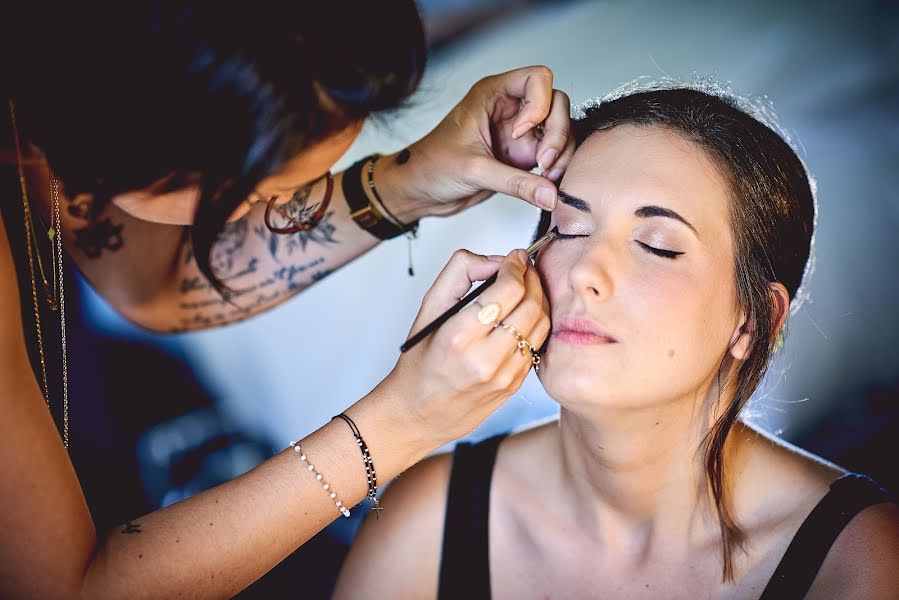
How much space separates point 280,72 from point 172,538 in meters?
0.79

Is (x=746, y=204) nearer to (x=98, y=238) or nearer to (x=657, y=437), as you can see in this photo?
(x=657, y=437)

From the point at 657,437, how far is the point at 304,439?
0.80m

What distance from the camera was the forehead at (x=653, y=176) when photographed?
1.59m

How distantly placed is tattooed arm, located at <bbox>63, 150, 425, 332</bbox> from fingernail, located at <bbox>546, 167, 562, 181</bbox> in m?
0.37

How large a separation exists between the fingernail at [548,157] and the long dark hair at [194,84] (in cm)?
58

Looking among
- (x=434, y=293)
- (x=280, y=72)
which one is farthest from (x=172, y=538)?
(x=280, y=72)

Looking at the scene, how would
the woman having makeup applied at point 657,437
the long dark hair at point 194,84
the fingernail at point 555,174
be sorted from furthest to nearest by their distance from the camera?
the fingernail at point 555,174 → the woman having makeup applied at point 657,437 → the long dark hair at point 194,84

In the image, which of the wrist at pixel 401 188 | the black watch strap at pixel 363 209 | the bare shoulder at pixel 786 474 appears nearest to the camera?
the bare shoulder at pixel 786 474

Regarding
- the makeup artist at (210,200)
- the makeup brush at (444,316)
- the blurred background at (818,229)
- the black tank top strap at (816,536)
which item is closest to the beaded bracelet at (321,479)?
the makeup artist at (210,200)

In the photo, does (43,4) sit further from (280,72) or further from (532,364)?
(532,364)

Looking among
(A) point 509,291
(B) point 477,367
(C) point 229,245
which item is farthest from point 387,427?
(C) point 229,245

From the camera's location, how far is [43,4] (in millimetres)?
1109

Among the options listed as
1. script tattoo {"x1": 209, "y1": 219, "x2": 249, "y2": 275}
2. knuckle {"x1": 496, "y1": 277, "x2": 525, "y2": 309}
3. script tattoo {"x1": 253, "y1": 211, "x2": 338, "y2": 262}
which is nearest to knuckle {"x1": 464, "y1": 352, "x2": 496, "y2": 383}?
knuckle {"x1": 496, "y1": 277, "x2": 525, "y2": 309}

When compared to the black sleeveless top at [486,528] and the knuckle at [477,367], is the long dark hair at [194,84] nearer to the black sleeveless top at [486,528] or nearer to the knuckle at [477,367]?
the knuckle at [477,367]
